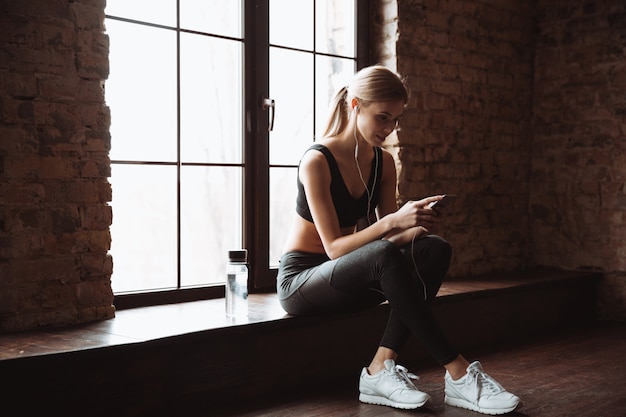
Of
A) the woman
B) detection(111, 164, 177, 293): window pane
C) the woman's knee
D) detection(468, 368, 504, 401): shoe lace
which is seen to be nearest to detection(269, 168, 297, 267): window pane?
detection(111, 164, 177, 293): window pane

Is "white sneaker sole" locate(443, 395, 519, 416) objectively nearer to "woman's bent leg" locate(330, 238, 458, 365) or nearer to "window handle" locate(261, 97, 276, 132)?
"woman's bent leg" locate(330, 238, 458, 365)

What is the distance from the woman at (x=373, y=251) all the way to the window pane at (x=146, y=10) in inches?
41.2

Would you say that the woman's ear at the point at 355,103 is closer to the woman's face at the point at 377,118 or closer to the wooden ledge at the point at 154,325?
the woman's face at the point at 377,118

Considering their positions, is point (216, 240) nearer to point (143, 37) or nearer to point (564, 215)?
point (143, 37)

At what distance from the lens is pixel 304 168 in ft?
10.8

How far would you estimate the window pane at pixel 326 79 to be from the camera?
4.61 meters

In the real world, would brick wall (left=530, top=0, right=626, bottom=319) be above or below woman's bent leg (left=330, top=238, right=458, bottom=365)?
above

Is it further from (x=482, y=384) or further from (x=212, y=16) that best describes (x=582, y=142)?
(x=482, y=384)

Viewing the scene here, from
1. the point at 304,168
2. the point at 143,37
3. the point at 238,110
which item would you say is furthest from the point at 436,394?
the point at 143,37

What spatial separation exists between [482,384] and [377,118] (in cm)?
111

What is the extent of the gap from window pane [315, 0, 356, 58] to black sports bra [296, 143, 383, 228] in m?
1.29

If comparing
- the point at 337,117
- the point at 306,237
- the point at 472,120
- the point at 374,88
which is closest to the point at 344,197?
the point at 306,237

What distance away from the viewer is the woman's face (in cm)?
325

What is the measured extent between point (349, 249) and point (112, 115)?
134 centimetres
